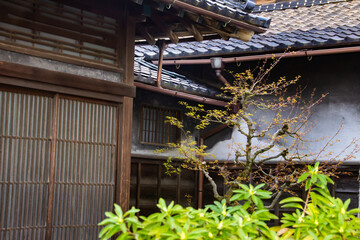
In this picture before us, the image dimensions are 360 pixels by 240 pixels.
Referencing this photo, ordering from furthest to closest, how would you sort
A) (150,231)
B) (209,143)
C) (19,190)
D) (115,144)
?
1. (209,143)
2. (115,144)
3. (19,190)
4. (150,231)

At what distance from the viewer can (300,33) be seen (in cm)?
1373

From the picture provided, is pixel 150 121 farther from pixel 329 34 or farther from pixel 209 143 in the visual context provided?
pixel 329 34

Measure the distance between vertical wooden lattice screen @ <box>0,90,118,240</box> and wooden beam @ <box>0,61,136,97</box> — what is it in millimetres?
224

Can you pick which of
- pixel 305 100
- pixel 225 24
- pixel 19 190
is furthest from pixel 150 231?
pixel 305 100

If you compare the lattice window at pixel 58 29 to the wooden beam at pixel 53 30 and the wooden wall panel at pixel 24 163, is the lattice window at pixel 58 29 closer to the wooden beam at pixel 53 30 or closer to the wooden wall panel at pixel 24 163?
the wooden beam at pixel 53 30

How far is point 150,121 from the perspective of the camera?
13086 mm

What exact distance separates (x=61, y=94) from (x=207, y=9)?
7.45ft

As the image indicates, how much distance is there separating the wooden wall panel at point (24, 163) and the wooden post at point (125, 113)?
111 cm

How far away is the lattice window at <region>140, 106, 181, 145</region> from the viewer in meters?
12.9

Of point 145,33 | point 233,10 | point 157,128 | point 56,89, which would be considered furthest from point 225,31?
point 157,128

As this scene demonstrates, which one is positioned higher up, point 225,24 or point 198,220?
point 225,24

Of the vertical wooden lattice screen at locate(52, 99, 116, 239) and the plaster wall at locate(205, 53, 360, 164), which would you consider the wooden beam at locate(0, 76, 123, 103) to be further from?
the plaster wall at locate(205, 53, 360, 164)

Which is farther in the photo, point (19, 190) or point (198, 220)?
point (19, 190)

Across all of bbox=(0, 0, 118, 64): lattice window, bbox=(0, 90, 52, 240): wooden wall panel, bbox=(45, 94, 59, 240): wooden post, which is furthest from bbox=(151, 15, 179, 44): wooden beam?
bbox=(0, 90, 52, 240): wooden wall panel
